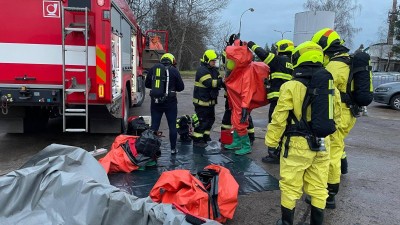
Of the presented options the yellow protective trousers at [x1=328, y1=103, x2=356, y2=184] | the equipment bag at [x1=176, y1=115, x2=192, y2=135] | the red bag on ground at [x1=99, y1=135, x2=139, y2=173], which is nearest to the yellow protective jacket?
the yellow protective trousers at [x1=328, y1=103, x2=356, y2=184]

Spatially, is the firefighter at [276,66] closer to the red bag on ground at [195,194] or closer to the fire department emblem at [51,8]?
the red bag on ground at [195,194]

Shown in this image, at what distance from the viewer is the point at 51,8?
538cm

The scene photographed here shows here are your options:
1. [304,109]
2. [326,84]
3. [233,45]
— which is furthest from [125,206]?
[233,45]

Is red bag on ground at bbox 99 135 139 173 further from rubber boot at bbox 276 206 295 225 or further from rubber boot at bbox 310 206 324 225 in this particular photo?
rubber boot at bbox 310 206 324 225

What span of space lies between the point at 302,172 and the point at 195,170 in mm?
2185

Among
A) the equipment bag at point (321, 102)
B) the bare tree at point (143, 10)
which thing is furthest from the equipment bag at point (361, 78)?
the bare tree at point (143, 10)

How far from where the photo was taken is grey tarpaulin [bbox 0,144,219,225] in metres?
3.01

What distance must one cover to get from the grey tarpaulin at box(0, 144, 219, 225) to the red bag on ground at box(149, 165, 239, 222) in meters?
0.39

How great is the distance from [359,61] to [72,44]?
399 centimetres

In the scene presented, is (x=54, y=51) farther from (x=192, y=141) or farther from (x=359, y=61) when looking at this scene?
(x=359, y=61)

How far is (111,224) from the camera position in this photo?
3.03 meters

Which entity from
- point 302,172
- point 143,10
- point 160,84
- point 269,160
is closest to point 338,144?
point 302,172

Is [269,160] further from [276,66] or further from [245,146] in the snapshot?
[276,66]

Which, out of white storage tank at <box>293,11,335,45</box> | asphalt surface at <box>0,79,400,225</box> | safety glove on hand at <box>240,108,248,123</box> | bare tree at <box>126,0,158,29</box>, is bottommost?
asphalt surface at <box>0,79,400,225</box>
